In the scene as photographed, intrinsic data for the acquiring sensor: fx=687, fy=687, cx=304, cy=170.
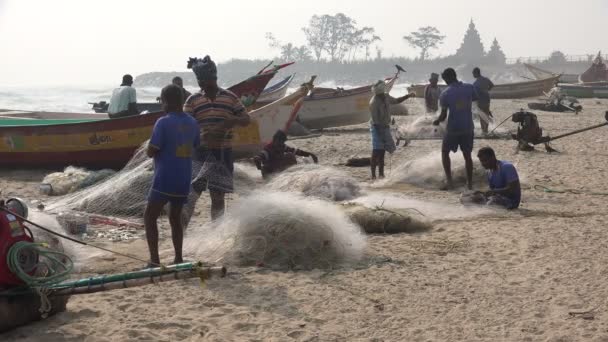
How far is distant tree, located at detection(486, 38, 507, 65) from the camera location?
90.1 meters

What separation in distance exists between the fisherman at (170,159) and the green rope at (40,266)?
839 millimetres

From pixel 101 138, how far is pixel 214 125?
5030 millimetres

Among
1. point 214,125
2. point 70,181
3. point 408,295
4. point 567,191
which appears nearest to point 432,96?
point 567,191

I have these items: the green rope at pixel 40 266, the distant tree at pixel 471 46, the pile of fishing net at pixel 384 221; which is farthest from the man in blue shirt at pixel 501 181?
the distant tree at pixel 471 46

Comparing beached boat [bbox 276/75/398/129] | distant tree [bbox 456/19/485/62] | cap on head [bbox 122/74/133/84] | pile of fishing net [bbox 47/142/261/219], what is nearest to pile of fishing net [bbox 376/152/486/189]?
pile of fishing net [bbox 47/142/261/219]

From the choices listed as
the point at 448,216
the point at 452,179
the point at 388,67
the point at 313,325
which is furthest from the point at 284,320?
the point at 388,67

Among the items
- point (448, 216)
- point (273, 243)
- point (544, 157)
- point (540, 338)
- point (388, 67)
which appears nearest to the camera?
point (540, 338)

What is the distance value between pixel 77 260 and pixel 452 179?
5.02 metres

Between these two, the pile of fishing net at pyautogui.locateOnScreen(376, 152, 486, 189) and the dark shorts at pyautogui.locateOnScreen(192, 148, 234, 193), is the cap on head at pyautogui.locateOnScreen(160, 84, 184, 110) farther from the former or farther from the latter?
the pile of fishing net at pyautogui.locateOnScreen(376, 152, 486, 189)

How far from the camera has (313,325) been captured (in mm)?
3863

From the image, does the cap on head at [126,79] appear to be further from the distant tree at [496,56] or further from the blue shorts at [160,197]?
the distant tree at [496,56]

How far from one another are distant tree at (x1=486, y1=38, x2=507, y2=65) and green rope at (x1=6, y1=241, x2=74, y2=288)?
9009cm

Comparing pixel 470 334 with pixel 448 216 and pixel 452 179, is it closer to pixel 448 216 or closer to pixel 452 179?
pixel 448 216

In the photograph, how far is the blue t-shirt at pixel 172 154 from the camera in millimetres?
4648
